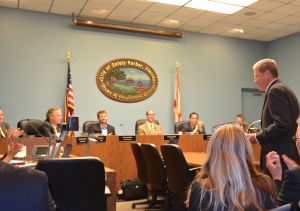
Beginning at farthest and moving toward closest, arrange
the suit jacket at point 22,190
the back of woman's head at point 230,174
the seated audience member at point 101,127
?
the seated audience member at point 101,127 → the back of woman's head at point 230,174 → the suit jacket at point 22,190

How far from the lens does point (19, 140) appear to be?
4.16m

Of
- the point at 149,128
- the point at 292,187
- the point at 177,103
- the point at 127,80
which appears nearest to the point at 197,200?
the point at 292,187

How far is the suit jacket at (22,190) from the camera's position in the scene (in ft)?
3.57

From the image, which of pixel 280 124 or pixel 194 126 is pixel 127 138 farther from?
pixel 280 124

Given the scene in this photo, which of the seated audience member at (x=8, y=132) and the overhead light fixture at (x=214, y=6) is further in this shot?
the overhead light fixture at (x=214, y=6)

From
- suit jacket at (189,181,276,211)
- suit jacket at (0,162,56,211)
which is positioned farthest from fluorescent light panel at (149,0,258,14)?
suit jacket at (0,162,56,211)

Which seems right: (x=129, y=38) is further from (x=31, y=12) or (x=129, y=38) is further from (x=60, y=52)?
(x=31, y=12)

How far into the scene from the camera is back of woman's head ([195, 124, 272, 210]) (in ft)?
4.49

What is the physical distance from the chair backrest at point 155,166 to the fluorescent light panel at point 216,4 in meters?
3.41

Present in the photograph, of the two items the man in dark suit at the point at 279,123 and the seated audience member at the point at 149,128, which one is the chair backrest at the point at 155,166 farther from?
the seated audience member at the point at 149,128

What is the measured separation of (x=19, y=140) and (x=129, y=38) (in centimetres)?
428

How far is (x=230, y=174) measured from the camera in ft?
4.55

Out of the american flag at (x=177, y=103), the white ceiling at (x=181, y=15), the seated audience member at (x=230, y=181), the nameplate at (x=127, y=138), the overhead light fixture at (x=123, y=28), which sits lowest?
the nameplate at (x=127, y=138)

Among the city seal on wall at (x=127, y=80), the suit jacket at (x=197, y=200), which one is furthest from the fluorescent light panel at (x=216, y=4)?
the suit jacket at (x=197, y=200)
